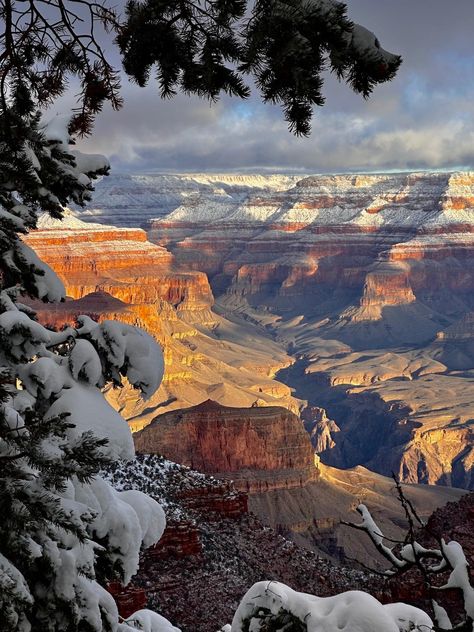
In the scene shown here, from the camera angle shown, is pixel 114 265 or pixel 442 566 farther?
pixel 114 265

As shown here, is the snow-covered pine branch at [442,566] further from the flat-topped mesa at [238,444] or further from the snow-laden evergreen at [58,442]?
the flat-topped mesa at [238,444]

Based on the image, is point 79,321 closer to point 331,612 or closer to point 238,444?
point 331,612

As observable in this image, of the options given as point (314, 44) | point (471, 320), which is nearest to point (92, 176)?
point (314, 44)

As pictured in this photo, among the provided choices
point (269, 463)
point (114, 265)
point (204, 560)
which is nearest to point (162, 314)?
point (114, 265)

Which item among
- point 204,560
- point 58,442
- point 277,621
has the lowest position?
point 204,560

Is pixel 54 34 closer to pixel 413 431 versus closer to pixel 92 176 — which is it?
pixel 92 176

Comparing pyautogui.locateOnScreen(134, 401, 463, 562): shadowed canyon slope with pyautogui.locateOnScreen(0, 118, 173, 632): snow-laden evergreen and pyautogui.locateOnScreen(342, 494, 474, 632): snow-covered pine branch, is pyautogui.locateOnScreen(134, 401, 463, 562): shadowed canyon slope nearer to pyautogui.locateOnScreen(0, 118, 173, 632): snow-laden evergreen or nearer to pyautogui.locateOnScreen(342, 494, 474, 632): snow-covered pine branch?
pyautogui.locateOnScreen(342, 494, 474, 632): snow-covered pine branch

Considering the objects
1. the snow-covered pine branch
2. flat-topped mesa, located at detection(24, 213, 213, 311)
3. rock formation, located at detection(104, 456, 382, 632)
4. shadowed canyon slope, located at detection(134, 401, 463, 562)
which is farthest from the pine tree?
flat-topped mesa, located at detection(24, 213, 213, 311)

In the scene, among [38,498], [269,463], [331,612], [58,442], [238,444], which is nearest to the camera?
[38,498]
